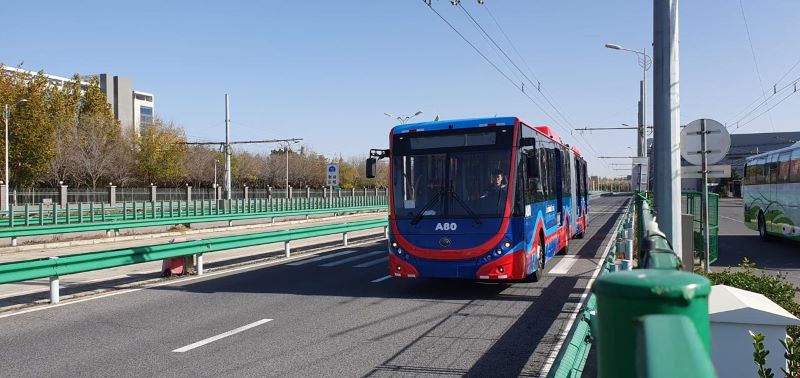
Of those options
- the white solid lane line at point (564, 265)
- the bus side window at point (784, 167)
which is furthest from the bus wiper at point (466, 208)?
the bus side window at point (784, 167)

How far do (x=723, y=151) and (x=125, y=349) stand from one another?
27.9 ft

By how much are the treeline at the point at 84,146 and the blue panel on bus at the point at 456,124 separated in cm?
4143

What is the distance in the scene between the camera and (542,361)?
6.70m

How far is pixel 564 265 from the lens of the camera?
49.6 feet

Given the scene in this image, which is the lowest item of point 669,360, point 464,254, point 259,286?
point 259,286

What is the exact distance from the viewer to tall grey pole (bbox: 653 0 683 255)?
8.32 metres

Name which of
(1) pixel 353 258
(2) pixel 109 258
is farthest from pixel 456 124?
(1) pixel 353 258

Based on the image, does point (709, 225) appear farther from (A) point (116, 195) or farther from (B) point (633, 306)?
(A) point (116, 195)

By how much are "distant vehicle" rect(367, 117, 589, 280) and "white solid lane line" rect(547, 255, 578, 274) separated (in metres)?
2.26

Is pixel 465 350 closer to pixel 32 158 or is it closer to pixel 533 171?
pixel 533 171

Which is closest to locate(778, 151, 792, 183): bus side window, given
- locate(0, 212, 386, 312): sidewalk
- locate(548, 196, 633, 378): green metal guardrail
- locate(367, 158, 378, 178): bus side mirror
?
locate(0, 212, 386, 312): sidewalk

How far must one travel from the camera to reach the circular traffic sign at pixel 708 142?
31.2ft

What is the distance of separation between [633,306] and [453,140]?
993 cm

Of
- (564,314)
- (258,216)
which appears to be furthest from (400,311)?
(258,216)
